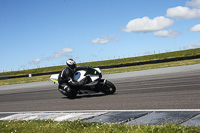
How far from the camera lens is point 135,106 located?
8016 millimetres

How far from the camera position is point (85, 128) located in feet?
18.4

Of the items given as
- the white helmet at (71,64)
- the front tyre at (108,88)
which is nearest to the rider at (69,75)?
the white helmet at (71,64)

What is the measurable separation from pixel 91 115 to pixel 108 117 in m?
0.61

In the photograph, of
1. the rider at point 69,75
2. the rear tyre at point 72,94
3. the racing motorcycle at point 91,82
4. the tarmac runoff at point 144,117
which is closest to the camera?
the tarmac runoff at point 144,117

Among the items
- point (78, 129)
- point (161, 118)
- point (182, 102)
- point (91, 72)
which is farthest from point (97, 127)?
point (91, 72)

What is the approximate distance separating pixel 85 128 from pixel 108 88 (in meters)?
5.88

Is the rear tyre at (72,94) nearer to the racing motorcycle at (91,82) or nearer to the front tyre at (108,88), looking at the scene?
the racing motorcycle at (91,82)

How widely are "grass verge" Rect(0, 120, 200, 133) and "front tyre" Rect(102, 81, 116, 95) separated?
16.1 feet

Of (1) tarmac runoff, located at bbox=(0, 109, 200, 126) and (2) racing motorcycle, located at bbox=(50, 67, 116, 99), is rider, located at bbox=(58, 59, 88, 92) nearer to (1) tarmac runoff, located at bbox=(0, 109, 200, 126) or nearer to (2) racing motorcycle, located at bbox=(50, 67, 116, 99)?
(2) racing motorcycle, located at bbox=(50, 67, 116, 99)

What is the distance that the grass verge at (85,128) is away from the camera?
477cm

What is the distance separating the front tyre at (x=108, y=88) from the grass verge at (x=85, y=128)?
4900mm

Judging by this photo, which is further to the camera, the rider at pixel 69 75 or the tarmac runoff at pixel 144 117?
the rider at pixel 69 75

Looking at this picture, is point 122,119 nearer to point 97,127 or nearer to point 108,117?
point 108,117

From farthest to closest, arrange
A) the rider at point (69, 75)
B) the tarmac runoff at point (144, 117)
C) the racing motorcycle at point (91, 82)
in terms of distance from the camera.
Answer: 1. the rider at point (69, 75)
2. the racing motorcycle at point (91, 82)
3. the tarmac runoff at point (144, 117)
